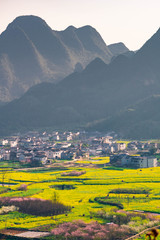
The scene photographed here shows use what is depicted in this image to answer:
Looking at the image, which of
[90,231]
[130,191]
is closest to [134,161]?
[130,191]

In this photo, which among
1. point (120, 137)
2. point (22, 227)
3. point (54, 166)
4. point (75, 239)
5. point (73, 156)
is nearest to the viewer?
point (75, 239)

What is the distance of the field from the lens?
167 feet

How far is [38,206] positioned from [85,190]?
15718 mm

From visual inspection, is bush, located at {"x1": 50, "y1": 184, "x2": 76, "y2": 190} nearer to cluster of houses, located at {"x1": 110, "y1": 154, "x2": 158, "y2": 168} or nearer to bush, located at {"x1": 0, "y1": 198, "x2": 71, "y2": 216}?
bush, located at {"x1": 0, "y1": 198, "x2": 71, "y2": 216}

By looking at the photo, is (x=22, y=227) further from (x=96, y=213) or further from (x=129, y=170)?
(x=129, y=170)

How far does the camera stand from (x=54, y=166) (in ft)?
341

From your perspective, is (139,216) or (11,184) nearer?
(139,216)

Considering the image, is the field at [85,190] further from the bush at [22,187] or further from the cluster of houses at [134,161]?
the cluster of houses at [134,161]

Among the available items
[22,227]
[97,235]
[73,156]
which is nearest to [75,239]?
[97,235]

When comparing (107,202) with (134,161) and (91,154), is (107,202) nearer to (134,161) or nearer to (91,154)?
(134,161)

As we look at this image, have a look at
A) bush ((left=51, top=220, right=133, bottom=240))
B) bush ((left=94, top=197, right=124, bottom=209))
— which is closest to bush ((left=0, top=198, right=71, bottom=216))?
bush ((left=94, top=197, right=124, bottom=209))

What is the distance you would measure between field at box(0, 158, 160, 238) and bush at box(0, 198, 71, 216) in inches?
54.5

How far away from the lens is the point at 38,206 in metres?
55.4

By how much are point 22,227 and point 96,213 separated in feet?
31.8
